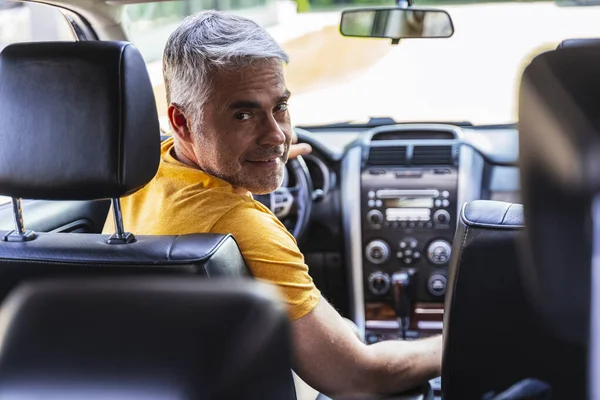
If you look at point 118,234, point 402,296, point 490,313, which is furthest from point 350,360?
point 402,296

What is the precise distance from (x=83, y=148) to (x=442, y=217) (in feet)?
7.80

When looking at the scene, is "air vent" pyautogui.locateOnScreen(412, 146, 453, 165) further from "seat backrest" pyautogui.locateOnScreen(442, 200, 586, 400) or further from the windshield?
"seat backrest" pyautogui.locateOnScreen(442, 200, 586, 400)

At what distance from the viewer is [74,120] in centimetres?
191

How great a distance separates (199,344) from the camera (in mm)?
858

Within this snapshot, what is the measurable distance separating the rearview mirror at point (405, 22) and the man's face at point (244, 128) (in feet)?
4.01

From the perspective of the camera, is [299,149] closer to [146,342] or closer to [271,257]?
[271,257]

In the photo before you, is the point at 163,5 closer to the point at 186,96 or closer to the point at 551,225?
the point at 186,96

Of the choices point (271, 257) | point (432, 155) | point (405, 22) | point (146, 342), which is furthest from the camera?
point (432, 155)

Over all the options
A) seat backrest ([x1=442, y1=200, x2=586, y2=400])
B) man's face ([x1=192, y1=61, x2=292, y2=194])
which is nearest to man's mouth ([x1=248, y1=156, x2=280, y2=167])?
man's face ([x1=192, y1=61, x2=292, y2=194])

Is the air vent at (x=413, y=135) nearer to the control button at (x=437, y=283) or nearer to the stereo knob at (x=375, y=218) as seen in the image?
the stereo knob at (x=375, y=218)

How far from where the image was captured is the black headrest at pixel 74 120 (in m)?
1.89

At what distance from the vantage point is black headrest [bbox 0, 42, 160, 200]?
6.21 feet

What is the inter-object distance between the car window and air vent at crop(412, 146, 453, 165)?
1.59 m

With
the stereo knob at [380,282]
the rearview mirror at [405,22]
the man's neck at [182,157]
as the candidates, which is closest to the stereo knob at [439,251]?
the stereo knob at [380,282]
